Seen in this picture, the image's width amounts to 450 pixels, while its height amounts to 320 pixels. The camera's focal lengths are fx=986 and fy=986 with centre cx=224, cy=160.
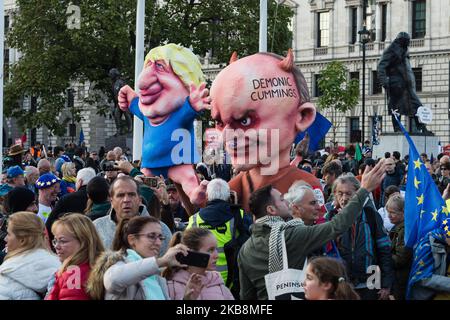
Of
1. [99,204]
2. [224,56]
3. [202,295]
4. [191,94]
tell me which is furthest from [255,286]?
[224,56]

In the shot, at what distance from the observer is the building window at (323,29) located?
192 ft

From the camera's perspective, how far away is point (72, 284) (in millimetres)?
5238

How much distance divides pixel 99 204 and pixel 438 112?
46.8 metres

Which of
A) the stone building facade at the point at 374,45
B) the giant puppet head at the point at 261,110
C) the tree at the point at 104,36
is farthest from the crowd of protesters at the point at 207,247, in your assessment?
the stone building facade at the point at 374,45

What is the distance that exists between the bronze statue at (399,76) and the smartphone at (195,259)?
65.0 ft

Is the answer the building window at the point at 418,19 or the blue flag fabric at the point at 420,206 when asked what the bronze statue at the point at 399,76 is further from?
the building window at the point at 418,19

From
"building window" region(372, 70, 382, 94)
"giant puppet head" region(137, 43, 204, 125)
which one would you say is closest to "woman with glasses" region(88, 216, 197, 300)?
"giant puppet head" region(137, 43, 204, 125)

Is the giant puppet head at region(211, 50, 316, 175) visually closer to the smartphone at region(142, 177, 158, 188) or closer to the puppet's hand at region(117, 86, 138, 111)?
the smartphone at region(142, 177, 158, 188)

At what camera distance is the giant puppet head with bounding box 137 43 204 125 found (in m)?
12.7

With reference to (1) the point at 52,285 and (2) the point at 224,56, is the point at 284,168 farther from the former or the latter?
(2) the point at 224,56

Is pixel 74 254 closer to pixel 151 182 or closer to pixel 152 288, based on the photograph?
pixel 152 288

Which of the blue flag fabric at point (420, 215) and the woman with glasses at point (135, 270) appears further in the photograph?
the blue flag fabric at point (420, 215)

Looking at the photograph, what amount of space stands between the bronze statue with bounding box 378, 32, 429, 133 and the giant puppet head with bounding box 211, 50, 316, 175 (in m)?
14.9

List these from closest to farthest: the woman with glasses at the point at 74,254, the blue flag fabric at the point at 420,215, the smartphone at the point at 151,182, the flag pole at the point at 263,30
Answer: the woman with glasses at the point at 74,254 → the blue flag fabric at the point at 420,215 → the smartphone at the point at 151,182 → the flag pole at the point at 263,30
